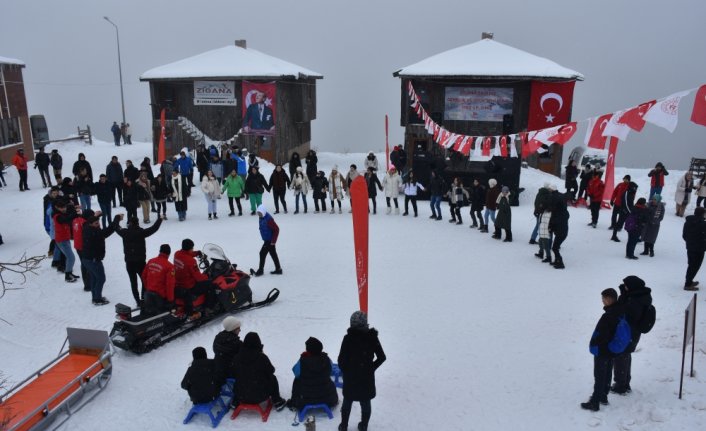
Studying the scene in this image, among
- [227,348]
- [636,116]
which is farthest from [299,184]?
[227,348]

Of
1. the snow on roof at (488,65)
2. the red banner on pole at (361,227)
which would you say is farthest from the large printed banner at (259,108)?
the red banner on pole at (361,227)

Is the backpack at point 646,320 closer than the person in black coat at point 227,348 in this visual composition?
Yes

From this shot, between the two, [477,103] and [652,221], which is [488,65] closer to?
[477,103]

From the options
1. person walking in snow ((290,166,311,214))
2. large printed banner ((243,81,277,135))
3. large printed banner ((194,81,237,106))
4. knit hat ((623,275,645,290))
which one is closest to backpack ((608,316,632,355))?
knit hat ((623,275,645,290))

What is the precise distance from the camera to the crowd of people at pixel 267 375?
5.72 metres

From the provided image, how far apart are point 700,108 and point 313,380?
793 centimetres

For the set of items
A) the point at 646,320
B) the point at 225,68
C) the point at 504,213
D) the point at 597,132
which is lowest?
the point at 504,213

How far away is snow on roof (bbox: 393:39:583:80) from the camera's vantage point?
835 inches

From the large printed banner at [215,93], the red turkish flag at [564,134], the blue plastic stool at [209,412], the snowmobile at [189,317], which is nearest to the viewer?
the blue plastic stool at [209,412]

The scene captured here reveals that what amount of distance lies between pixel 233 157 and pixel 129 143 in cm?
1901

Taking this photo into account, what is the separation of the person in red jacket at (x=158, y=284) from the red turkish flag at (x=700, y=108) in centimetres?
902

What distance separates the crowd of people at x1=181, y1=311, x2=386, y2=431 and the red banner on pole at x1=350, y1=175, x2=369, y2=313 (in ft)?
4.65

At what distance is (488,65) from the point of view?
21.9 m

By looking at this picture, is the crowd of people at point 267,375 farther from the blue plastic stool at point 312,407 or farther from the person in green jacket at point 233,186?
the person in green jacket at point 233,186
